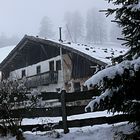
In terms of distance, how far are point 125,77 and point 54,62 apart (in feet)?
89.1

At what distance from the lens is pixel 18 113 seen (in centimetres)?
997

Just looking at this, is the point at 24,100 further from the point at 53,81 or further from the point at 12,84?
the point at 53,81

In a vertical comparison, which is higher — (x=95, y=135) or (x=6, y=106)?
(x=6, y=106)

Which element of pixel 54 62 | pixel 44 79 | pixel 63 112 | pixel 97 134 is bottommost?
pixel 97 134

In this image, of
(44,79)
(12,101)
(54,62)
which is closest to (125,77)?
(12,101)

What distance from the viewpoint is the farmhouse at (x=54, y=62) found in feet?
98.6

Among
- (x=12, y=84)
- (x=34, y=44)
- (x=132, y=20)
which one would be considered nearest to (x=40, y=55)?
(x=34, y=44)

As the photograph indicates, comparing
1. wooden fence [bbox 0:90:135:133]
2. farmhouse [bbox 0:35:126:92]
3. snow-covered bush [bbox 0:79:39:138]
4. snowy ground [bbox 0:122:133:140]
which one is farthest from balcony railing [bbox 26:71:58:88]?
snowy ground [bbox 0:122:133:140]

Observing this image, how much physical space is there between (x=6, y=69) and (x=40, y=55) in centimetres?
552

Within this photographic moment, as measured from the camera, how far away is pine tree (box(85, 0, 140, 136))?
22.0 feet

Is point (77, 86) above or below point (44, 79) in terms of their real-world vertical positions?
below

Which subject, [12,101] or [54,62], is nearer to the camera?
[12,101]

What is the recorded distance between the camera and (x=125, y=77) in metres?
6.87

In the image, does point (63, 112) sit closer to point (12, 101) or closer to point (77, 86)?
point (12, 101)
